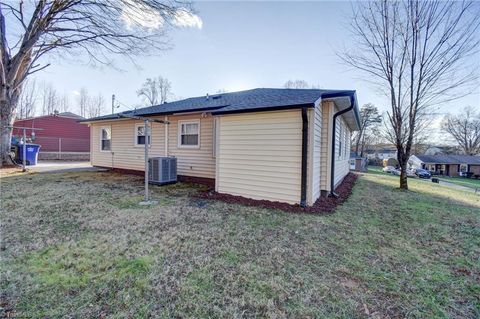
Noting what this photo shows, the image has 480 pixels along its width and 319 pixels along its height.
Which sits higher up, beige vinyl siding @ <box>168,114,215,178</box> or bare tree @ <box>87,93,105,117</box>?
bare tree @ <box>87,93,105,117</box>

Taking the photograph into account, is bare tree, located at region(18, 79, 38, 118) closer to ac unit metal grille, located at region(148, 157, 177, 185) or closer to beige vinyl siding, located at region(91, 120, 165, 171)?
beige vinyl siding, located at region(91, 120, 165, 171)

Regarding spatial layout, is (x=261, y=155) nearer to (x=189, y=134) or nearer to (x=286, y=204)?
(x=286, y=204)

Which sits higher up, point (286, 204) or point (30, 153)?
point (30, 153)

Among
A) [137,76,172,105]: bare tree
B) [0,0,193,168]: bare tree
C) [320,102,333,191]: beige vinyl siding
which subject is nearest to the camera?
[320,102,333,191]: beige vinyl siding

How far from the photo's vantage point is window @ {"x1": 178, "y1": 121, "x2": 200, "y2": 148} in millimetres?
8172

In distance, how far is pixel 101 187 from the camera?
7.03 metres

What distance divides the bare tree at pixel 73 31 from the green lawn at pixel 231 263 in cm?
810

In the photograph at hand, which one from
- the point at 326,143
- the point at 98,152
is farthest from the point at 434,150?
the point at 98,152

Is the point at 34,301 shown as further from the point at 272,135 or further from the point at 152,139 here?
the point at 152,139

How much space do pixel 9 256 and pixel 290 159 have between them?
4.92 m

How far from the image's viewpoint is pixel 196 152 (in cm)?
813

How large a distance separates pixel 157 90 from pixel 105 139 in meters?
27.2

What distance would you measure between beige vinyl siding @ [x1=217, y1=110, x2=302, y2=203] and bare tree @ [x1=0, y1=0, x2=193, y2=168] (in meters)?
6.39

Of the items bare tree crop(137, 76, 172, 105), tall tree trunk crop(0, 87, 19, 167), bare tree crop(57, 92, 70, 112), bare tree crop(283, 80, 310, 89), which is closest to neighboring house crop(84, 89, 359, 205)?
tall tree trunk crop(0, 87, 19, 167)
